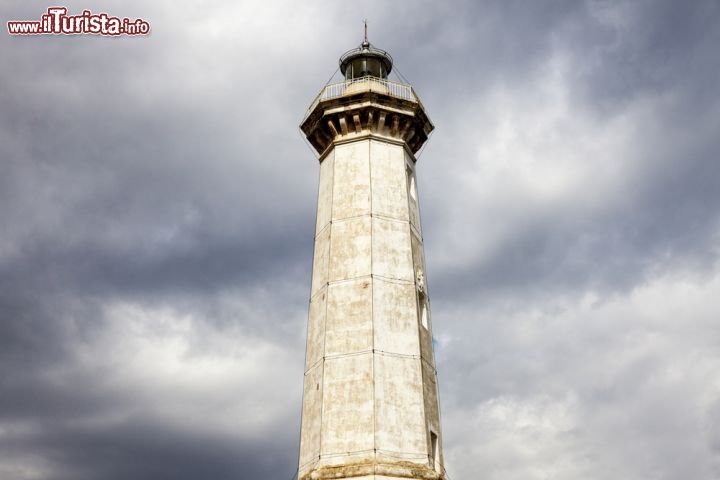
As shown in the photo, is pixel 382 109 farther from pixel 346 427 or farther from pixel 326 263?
pixel 346 427

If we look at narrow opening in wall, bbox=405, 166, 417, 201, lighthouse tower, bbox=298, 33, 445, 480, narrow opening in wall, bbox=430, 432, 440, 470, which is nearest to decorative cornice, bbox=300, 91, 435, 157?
lighthouse tower, bbox=298, 33, 445, 480

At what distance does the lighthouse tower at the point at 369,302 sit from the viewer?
74.8 feet

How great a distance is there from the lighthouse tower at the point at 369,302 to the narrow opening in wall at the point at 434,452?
49 mm

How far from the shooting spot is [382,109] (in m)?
29.2

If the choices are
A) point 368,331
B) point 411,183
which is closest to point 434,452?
point 368,331

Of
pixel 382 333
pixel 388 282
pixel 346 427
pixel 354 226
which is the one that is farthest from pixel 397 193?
pixel 346 427

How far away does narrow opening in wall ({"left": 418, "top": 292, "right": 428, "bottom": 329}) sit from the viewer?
1033 inches

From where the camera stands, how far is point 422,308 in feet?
87.2

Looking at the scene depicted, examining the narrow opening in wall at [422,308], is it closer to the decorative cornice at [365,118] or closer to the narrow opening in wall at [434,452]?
the narrow opening in wall at [434,452]

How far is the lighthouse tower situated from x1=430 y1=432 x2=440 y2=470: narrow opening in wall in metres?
0.05

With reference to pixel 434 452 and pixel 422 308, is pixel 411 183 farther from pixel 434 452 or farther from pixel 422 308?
pixel 434 452

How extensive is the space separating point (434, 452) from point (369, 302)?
19.0ft

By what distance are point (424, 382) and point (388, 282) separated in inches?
157

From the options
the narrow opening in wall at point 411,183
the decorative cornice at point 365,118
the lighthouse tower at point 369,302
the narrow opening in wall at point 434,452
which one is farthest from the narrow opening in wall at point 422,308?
the decorative cornice at point 365,118
